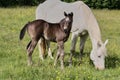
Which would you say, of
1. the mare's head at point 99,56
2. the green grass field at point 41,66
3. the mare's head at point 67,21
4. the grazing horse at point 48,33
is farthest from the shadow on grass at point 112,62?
the mare's head at point 67,21

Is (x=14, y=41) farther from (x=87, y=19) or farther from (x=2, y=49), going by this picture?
(x=87, y=19)

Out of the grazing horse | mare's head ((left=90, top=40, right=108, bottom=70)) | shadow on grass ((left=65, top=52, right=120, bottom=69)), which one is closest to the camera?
the grazing horse

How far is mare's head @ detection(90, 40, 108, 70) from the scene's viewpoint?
357 inches

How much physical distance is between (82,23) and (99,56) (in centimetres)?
109

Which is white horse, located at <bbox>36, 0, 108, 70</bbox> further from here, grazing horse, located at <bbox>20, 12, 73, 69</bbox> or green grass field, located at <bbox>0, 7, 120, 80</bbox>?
grazing horse, located at <bbox>20, 12, 73, 69</bbox>

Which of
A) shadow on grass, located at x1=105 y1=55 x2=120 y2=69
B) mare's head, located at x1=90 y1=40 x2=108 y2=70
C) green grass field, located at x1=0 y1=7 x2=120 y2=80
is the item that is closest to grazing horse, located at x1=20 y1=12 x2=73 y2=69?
green grass field, located at x1=0 y1=7 x2=120 y2=80

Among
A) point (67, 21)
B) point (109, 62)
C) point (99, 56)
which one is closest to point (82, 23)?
point (99, 56)

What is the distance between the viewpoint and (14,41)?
42.2ft

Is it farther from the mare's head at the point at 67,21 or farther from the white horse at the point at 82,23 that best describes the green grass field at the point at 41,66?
the mare's head at the point at 67,21

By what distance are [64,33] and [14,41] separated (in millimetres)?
4515

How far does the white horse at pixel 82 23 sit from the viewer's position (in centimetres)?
919

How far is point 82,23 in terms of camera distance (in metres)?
9.75

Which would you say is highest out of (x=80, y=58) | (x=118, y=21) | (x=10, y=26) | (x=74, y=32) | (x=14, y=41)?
(x=74, y=32)

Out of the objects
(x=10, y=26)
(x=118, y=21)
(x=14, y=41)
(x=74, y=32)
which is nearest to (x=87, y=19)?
(x=74, y=32)
